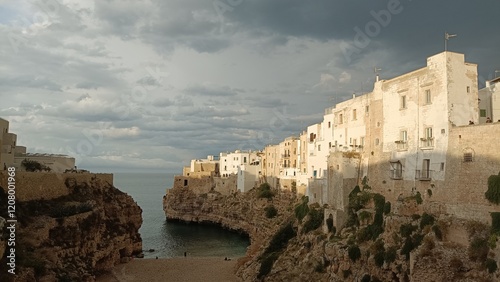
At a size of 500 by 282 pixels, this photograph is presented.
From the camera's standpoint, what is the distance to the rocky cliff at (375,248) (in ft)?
67.1

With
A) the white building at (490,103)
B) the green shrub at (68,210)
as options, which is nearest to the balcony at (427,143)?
the white building at (490,103)

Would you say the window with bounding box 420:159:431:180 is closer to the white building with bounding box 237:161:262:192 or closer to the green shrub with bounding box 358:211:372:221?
the green shrub with bounding box 358:211:372:221

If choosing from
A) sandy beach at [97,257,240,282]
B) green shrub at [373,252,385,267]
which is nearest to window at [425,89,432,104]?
green shrub at [373,252,385,267]

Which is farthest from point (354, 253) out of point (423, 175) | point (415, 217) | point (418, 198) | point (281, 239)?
point (281, 239)

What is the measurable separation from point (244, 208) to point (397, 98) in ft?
142

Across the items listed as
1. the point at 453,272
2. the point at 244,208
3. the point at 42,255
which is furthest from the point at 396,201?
the point at 244,208

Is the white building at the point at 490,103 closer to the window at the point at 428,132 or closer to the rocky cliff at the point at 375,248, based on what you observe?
the window at the point at 428,132

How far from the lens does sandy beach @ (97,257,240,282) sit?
3659cm

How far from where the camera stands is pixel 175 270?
39812mm

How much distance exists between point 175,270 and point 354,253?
20573 millimetres

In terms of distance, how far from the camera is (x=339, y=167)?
34.0 m

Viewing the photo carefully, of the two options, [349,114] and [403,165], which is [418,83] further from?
[349,114]

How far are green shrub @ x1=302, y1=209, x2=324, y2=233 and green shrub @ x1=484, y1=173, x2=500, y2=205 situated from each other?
15.9 metres

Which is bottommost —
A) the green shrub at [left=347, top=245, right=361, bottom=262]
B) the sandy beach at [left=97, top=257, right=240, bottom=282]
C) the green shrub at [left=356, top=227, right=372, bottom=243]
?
the sandy beach at [left=97, top=257, right=240, bottom=282]
